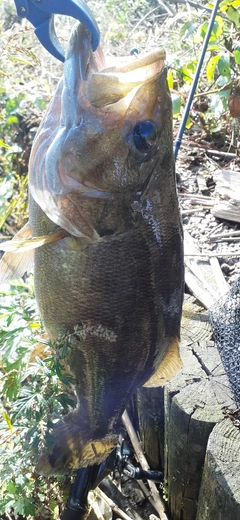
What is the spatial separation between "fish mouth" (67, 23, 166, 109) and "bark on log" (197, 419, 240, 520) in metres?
1.51

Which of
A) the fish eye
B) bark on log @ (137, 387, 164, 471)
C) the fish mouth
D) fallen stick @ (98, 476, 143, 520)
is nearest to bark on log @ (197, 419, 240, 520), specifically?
bark on log @ (137, 387, 164, 471)

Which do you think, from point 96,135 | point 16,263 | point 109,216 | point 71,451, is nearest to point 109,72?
point 96,135

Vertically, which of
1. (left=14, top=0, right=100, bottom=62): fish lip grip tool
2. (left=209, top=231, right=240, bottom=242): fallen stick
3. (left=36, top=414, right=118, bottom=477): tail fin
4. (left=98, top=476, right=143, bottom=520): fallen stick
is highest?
(left=14, top=0, right=100, bottom=62): fish lip grip tool

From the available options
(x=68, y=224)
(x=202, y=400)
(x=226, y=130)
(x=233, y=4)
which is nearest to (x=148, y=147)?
(x=68, y=224)

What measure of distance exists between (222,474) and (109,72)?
1616mm

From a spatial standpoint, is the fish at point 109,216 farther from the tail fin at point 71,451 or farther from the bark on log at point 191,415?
the bark on log at point 191,415

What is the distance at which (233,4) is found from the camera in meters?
3.79

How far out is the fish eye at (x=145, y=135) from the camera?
1.52 meters

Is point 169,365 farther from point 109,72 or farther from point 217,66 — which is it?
point 217,66

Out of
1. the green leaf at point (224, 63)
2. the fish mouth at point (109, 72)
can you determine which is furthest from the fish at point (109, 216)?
the green leaf at point (224, 63)

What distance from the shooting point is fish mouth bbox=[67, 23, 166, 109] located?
1.42 meters

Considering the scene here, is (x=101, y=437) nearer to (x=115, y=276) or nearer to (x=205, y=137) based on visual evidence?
(x=115, y=276)

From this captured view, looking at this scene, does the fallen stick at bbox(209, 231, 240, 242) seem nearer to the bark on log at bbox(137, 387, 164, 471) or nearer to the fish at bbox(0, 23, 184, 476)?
the bark on log at bbox(137, 387, 164, 471)

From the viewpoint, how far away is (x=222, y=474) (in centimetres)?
221
